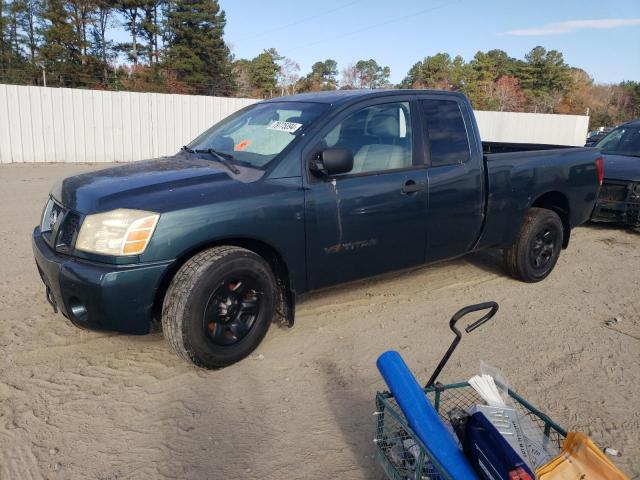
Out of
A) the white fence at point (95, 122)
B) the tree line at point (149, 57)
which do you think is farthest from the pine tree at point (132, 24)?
the white fence at point (95, 122)

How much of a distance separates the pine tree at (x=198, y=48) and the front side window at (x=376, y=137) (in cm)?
3671

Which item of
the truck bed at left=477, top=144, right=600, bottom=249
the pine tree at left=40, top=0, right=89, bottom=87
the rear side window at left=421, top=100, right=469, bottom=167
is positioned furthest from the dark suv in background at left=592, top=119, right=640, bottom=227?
the pine tree at left=40, top=0, right=89, bottom=87

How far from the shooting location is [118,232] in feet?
9.83

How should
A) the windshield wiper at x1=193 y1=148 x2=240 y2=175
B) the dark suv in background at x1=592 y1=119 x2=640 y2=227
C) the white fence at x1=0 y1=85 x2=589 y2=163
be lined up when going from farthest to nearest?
the white fence at x1=0 y1=85 x2=589 y2=163
the dark suv in background at x1=592 y1=119 x2=640 y2=227
the windshield wiper at x1=193 y1=148 x2=240 y2=175

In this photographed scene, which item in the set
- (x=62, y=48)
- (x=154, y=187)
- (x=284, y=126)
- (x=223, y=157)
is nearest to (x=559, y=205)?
(x=284, y=126)

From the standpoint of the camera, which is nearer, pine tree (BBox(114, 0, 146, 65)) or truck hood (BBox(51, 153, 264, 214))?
truck hood (BBox(51, 153, 264, 214))

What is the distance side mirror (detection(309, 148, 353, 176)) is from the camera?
3.49 meters

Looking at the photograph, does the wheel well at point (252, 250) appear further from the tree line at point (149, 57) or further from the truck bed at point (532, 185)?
the tree line at point (149, 57)

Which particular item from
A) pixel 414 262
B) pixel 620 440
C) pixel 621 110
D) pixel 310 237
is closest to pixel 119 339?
pixel 310 237

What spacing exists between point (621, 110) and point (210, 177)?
3051 inches

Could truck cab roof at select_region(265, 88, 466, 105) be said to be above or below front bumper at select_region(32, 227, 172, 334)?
above

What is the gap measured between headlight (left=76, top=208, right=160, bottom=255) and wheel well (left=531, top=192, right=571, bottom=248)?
12.8ft

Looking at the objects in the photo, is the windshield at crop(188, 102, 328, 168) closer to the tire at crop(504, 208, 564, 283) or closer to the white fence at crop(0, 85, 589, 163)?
the tire at crop(504, 208, 564, 283)

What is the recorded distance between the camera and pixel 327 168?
353 centimetres
